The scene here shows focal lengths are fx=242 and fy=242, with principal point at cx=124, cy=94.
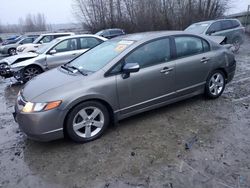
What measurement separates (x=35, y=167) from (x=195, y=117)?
281cm

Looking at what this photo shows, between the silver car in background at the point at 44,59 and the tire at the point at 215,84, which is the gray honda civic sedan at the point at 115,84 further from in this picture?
the silver car in background at the point at 44,59

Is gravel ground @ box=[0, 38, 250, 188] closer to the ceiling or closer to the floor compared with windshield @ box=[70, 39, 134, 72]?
closer to the floor

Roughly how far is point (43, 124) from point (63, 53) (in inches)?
209

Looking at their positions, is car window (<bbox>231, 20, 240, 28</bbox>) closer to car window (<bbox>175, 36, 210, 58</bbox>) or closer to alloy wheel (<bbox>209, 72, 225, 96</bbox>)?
alloy wheel (<bbox>209, 72, 225, 96</bbox>)

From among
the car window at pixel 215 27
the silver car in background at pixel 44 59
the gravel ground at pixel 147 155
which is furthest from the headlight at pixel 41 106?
the car window at pixel 215 27

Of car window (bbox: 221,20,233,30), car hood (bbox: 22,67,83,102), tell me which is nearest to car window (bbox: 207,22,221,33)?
car window (bbox: 221,20,233,30)

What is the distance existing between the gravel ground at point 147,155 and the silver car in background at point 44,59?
354 cm

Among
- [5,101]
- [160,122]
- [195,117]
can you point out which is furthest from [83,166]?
[5,101]

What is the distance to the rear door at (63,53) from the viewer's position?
807cm

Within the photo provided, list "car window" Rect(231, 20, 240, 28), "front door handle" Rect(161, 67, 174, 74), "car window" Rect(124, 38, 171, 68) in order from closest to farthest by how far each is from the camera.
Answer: "car window" Rect(124, 38, 171, 68) < "front door handle" Rect(161, 67, 174, 74) < "car window" Rect(231, 20, 240, 28)

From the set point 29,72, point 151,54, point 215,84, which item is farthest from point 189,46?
point 29,72

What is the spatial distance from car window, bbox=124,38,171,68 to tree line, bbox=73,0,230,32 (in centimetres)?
2189

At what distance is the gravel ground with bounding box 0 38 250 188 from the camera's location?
284 centimetres

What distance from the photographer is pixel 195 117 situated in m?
4.43
